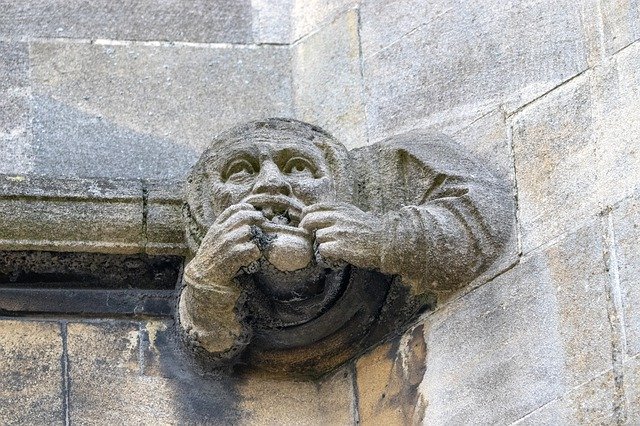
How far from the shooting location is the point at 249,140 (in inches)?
189

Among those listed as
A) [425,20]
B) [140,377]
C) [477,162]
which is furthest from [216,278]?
[425,20]

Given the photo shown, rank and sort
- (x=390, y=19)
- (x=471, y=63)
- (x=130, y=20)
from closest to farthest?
(x=471, y=63) < (x=390, y=19) < (x=130, y=20)

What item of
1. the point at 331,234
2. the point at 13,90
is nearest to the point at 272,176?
the point at 331,234

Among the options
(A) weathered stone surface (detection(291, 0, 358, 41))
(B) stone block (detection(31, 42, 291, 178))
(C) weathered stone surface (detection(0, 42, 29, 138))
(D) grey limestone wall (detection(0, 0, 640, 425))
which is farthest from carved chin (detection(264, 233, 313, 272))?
(A) weathered stone surface (detection(291, 0, 358, 41))

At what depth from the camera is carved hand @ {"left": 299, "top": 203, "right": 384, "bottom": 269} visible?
4496mm

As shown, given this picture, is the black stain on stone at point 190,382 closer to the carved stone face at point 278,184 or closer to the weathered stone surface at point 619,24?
the carved stone face at point 278,184

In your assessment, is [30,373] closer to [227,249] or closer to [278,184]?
[227,249]

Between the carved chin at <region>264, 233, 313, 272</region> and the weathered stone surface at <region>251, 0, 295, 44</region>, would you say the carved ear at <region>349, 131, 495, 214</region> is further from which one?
the weathered stone surface at <region>251, 0, 295, 44</region>

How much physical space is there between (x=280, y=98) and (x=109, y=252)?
2.98 ft

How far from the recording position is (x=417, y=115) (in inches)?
202

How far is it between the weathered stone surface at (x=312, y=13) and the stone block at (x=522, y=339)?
49.8 inches

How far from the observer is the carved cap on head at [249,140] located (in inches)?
188

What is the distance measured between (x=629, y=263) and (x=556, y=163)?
1.40 feet

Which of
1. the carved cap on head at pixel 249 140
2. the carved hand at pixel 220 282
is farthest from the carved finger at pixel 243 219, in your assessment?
the carved cap on head at pixel 249 140
